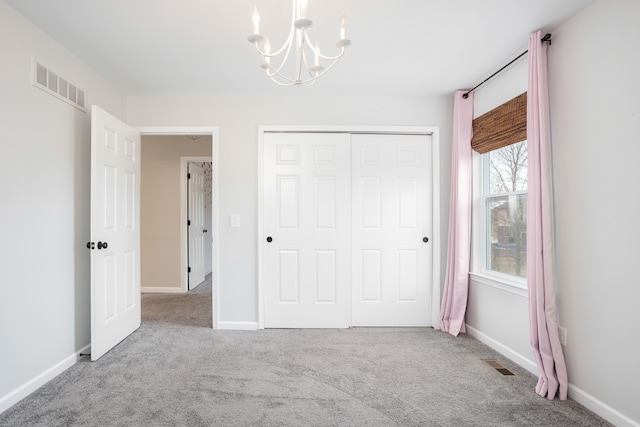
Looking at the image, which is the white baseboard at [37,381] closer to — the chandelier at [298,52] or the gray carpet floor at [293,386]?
the gray carpet floor at [293,386]

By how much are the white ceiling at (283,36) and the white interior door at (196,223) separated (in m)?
2.17

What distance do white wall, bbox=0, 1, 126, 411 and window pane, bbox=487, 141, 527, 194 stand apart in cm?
356

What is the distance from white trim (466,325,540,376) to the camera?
2.34 metres

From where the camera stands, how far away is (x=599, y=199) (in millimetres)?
1849

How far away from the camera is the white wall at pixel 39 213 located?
1.94m

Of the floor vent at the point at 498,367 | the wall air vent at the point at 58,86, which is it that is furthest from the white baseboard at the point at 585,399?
the wall air vent at the point at 58,86

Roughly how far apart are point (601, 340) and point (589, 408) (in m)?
0.43

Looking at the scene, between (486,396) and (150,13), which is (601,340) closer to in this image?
(486,396)

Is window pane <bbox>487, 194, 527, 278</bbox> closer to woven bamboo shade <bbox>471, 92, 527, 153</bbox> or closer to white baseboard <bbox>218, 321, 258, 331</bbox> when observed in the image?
woven bamboo shade <bbox>471, 92, 527, 153</bbox>

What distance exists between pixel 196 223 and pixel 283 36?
12.4ft

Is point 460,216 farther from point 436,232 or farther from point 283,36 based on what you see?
point 283,36

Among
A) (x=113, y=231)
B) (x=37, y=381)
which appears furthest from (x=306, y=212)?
(x=37, y=381)

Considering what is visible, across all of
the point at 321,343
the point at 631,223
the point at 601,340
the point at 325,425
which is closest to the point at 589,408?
the point at 601,340

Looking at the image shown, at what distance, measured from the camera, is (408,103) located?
3324 millimetres
